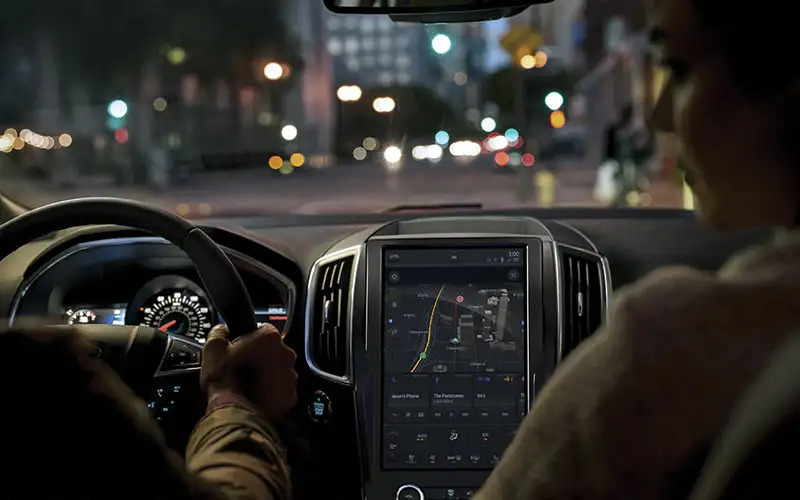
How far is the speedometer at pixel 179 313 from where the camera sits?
10.0 feet

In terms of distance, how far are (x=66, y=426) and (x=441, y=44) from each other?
6.48 metres

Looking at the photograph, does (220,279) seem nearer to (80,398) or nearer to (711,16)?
(80,398)

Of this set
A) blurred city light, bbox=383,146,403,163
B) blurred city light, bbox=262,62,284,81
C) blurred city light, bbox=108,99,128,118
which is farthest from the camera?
blurred city light, bbox=383,146,403,163

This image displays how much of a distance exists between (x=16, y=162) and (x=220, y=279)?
14919 mm

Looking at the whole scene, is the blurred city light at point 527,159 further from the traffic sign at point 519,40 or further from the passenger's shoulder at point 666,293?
the passenger's shoulder at point 666,293

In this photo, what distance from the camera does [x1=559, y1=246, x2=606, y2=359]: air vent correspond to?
9.72ft

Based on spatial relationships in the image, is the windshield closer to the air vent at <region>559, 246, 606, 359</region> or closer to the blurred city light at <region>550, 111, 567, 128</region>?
the blurred city light at <region>550, 111, 567, 128</region>

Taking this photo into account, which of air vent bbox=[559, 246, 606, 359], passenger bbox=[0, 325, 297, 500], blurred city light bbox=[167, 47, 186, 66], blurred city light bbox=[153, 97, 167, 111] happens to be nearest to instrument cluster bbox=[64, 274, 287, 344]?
air vent bbox=[559, 246, 606, 359]

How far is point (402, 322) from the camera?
117 inches

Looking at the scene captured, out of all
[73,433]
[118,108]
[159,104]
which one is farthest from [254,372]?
[159,104]

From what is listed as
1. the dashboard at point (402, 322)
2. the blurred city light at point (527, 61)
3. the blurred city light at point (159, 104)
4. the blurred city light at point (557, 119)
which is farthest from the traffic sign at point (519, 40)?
the blurred city light at point (159, 104)

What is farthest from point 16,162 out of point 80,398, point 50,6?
point 80,398

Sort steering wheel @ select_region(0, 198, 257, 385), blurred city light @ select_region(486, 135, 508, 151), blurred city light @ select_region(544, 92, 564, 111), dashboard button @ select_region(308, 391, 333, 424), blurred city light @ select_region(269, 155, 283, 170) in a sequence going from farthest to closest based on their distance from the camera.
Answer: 1. blurred city light @ select_region(486, 135, 508, 151)
2. blurred city light @ select_region(269, 155, 283, 170)
3. blurred city light @ select_region(544, 92, 564, 111)
4. dashboard button @ select_region(308, 391, 333, 424)
5. steering wheel @ select_region(0, 198, 257, 385)

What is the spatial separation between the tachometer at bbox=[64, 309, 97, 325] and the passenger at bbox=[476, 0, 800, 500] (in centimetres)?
225
